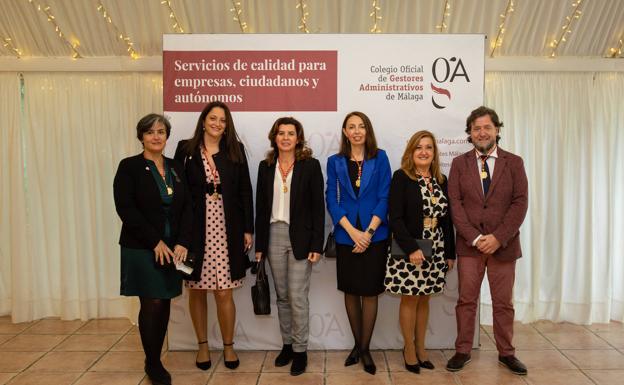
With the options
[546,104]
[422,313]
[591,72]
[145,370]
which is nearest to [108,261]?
[145,370]

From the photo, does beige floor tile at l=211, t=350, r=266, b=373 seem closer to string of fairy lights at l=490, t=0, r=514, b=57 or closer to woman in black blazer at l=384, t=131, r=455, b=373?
woman in black blazer at l=384, t=131, r=455, b=373

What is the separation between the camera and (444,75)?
12.5 feet

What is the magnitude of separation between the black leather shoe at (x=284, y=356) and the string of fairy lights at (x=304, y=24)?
2.47 m

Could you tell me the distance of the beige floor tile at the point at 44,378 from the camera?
11.1ft

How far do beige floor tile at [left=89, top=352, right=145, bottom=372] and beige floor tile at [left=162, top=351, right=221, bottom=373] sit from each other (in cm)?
17

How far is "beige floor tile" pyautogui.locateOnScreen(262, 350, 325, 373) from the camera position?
11.6 feet

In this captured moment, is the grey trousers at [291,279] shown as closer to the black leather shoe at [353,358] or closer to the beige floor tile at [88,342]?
the black leather shoe at [353,358]

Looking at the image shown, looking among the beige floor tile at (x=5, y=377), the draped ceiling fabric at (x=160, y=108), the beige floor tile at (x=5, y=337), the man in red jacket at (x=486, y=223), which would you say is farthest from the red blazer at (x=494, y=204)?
the beige floor tile at (x=5, y=337)

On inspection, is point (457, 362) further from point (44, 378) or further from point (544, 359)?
point (44, 378)

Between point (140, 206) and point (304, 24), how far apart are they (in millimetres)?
2032

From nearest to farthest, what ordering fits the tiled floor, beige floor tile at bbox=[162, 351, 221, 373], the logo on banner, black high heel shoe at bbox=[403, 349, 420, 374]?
the tiled floor
black high heel shoe at bbox=[403, 349, 420, 374]
beige floor tile at bbox=[162, 351, 221, 373]
the logo on banner

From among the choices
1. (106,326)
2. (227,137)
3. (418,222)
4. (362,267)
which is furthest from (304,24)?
(106,326)

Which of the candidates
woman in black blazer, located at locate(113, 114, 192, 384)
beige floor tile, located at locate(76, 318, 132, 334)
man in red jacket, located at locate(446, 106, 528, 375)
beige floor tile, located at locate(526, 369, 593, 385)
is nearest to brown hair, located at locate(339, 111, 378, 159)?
man in red jacket, located at locate(446, 106, 528, 375)

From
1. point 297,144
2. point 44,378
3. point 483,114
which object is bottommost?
point 44,378
